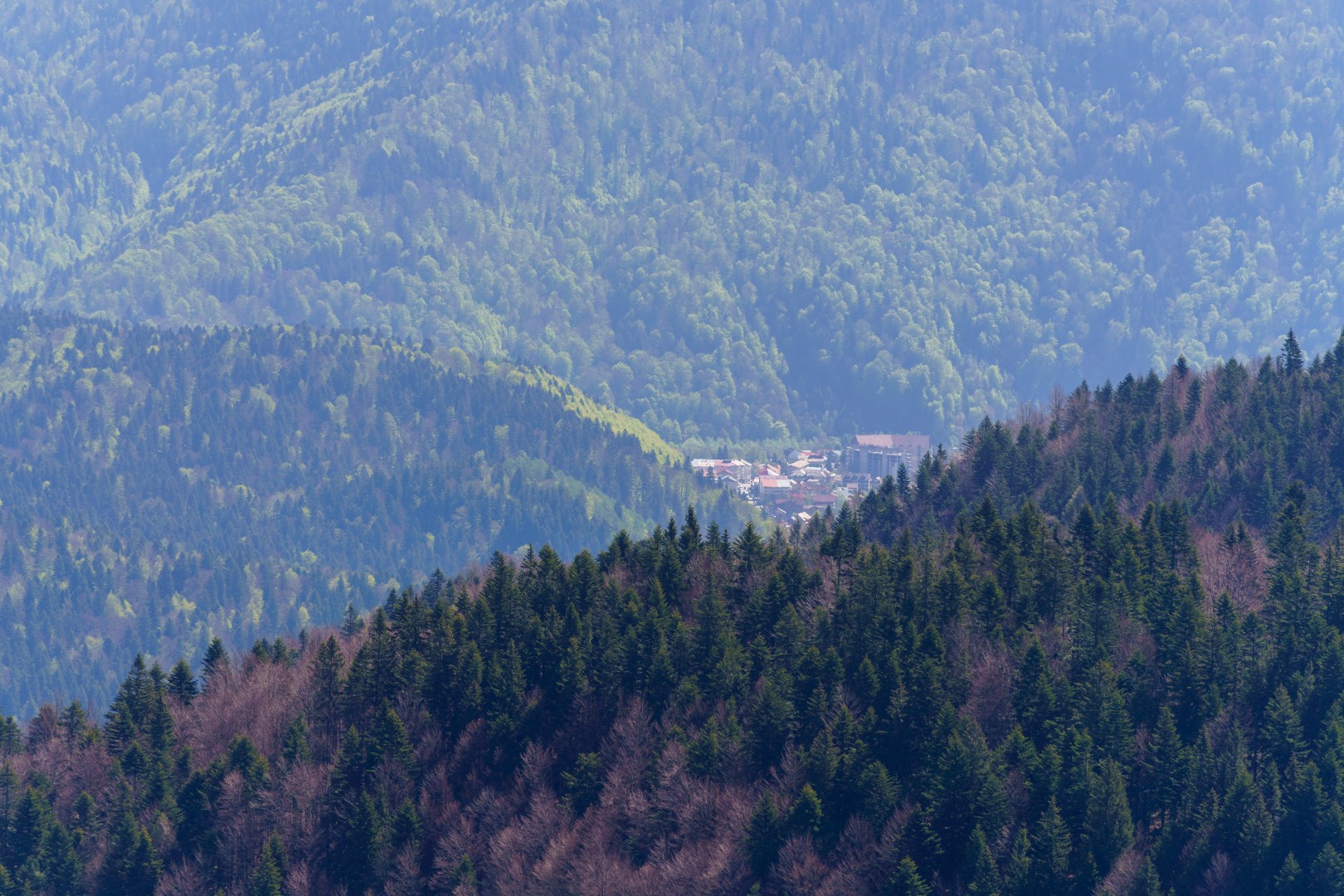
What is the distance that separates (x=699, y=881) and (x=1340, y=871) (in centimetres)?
3720

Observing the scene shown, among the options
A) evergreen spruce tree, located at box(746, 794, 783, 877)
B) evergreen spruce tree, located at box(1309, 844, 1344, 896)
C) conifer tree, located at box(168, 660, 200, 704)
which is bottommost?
evergreen spruce tree, located at box(1309, 844, 1344, 896)

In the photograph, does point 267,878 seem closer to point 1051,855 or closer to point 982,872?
point 982,872

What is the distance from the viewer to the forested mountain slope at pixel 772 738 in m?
135

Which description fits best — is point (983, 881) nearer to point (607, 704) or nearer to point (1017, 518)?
point (607, 704)

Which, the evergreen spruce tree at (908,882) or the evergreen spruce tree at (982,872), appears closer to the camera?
the evergreen spruce tree at (982,872)

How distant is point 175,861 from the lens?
159m

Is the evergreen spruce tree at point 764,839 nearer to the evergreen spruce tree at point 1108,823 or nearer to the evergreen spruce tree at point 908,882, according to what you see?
the evergreen spruce tree at point 908,882

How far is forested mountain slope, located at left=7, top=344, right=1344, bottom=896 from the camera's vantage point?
13462 centimetres

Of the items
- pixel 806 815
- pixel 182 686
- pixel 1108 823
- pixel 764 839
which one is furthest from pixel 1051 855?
pixel 182 686

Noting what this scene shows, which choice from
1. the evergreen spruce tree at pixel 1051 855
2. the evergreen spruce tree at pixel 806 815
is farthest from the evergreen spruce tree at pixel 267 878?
the evergreen spruce tree at pixel 1051 855

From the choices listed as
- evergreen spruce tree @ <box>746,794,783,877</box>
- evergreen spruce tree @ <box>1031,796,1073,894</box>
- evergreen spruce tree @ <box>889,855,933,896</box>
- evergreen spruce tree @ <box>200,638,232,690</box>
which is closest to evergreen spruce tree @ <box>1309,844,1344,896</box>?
evergreen spruce tree @ <box>1031,796,1073,894</box>

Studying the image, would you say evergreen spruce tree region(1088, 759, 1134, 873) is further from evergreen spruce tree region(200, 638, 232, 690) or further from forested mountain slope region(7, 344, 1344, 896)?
evergreen spruce tree region(200, 638, 232, 690)

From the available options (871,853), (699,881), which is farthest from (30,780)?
(871,853)

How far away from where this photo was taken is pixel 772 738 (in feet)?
489
